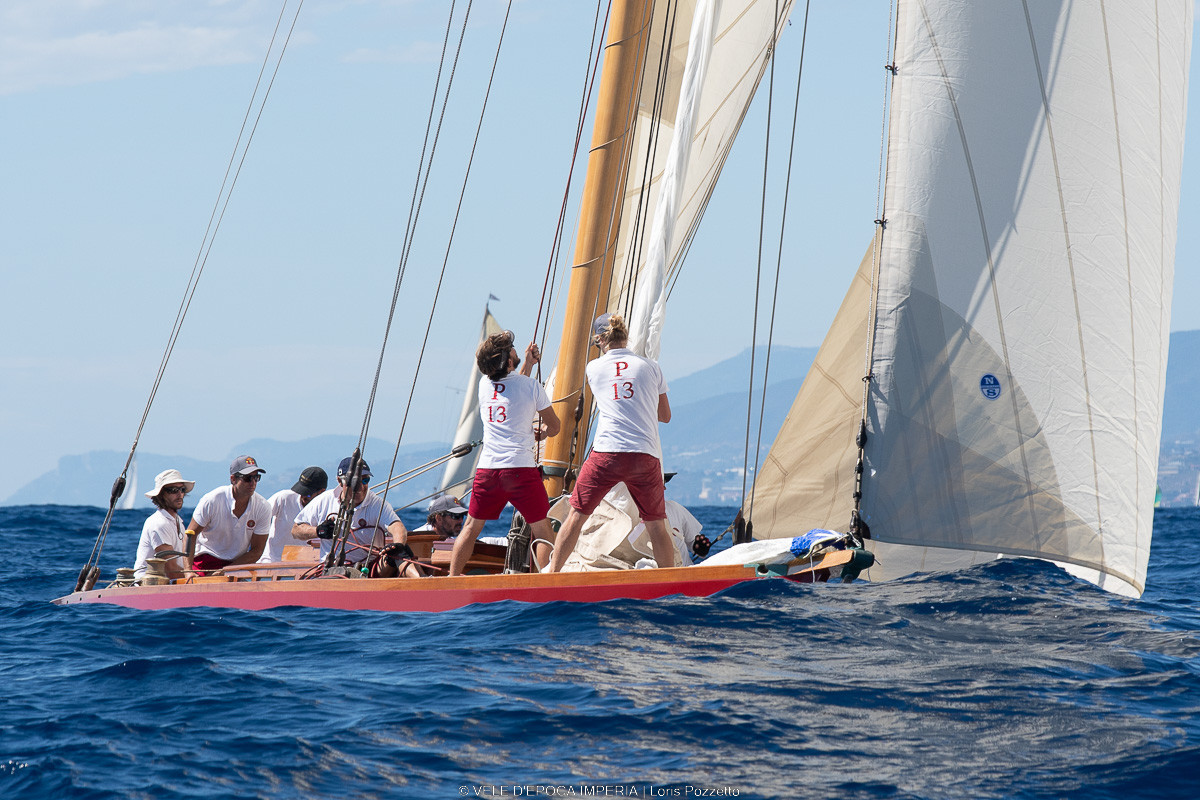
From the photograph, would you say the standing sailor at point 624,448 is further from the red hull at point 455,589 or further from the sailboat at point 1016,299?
the sailboat at point 1016,299

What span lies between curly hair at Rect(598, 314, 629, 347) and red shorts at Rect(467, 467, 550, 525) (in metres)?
0.95

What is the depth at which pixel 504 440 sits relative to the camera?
307 inches

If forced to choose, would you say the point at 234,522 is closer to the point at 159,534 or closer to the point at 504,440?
the point at 159,534

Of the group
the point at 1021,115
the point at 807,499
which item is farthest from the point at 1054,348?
the point at 807,499

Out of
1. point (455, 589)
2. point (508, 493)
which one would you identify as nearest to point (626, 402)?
point (508, 493)

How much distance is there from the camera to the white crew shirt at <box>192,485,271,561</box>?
33.0 ft

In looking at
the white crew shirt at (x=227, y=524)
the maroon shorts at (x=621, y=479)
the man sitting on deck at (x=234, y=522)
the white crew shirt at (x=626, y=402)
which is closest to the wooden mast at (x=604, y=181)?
the white crew shirt at (x=626, y=402)

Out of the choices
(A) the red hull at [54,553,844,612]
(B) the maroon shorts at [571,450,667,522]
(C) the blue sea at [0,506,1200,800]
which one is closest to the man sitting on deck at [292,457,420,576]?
(A) the red hull at [54,553,844,612]

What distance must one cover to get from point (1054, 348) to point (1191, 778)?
11.6ft

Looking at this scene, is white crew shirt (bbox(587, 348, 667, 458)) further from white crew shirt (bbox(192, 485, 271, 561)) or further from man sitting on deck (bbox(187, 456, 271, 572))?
white crew shirt (bbox(192, 485, 271, 561))

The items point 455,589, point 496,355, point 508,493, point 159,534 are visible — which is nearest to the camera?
point 455,589

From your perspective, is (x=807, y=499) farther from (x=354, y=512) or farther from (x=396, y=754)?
(x=396, y=754)

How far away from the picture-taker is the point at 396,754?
4.95m

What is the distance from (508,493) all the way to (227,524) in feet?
11.3
